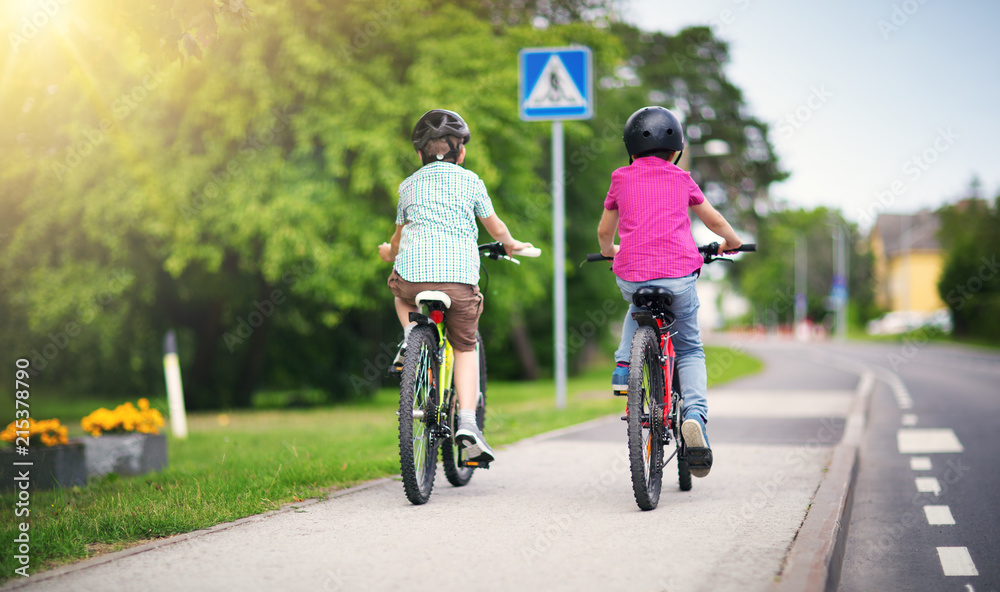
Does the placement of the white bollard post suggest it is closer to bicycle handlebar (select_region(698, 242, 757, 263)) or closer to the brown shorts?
the brown shorts

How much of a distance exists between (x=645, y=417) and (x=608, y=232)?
1.08 metres

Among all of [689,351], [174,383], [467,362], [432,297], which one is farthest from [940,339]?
[432,297]

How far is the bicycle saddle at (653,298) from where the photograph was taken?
483cm

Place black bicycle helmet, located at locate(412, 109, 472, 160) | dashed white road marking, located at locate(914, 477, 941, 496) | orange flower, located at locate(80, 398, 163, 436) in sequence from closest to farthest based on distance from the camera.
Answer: black bicycle helmet, located at locate(412, 109, 472, 160)
dashed white road marking, located at locate(914, 477, 941, 496)
orange flower, located at locate(80, 398, 163, 436)

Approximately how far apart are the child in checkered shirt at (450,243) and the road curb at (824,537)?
A: 1.68 meters

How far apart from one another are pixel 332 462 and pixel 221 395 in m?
15.1

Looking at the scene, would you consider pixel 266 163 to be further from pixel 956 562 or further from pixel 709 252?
pixel 956 562

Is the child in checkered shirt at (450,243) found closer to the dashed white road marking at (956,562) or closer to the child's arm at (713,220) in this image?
the child's arm at (713,220)

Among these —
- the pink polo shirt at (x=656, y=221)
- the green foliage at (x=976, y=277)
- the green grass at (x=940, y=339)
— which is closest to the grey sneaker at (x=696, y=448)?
the pink polo shirt at (x=656, y=221)

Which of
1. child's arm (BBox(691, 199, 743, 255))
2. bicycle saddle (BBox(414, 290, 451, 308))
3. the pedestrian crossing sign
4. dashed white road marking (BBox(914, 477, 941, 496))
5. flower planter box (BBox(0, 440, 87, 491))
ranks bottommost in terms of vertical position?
dashed white road marking (BBox(914, 477, 941, 496))

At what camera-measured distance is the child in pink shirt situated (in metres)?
4.92

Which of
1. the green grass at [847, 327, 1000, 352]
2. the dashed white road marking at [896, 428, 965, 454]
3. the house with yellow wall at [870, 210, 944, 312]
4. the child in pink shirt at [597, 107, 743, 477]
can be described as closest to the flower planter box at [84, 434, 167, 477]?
the child in pink shirt at [597, 107, 743, 477]

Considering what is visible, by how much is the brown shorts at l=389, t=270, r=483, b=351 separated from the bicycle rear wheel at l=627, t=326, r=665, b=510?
93cm

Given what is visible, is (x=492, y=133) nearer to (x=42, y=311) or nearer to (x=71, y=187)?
(x=71, y=187)
